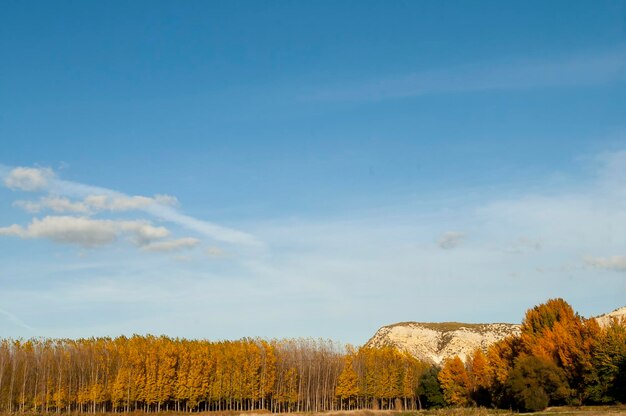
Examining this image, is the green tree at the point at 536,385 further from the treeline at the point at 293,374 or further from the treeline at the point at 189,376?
the treeline at the point at 189,376

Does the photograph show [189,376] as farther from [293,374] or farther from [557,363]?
[557,363]

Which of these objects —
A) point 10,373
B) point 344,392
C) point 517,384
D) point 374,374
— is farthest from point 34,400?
point 517,384

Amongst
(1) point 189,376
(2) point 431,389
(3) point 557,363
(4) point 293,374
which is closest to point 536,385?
(3) point 557,363

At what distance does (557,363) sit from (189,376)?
Answer: 5761 centimetres

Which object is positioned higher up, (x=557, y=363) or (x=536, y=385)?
(x=557, y=363)

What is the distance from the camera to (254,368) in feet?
355

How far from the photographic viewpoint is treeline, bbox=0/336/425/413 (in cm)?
9675

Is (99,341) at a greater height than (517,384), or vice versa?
(99,341)

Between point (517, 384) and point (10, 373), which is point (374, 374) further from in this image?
point (10, 373)

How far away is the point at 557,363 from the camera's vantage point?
86.7 meters

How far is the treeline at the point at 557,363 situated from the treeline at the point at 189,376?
27336mm

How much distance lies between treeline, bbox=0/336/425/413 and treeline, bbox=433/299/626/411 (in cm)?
2734

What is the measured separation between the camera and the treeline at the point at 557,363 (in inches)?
3017

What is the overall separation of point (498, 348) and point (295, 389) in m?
37.5
